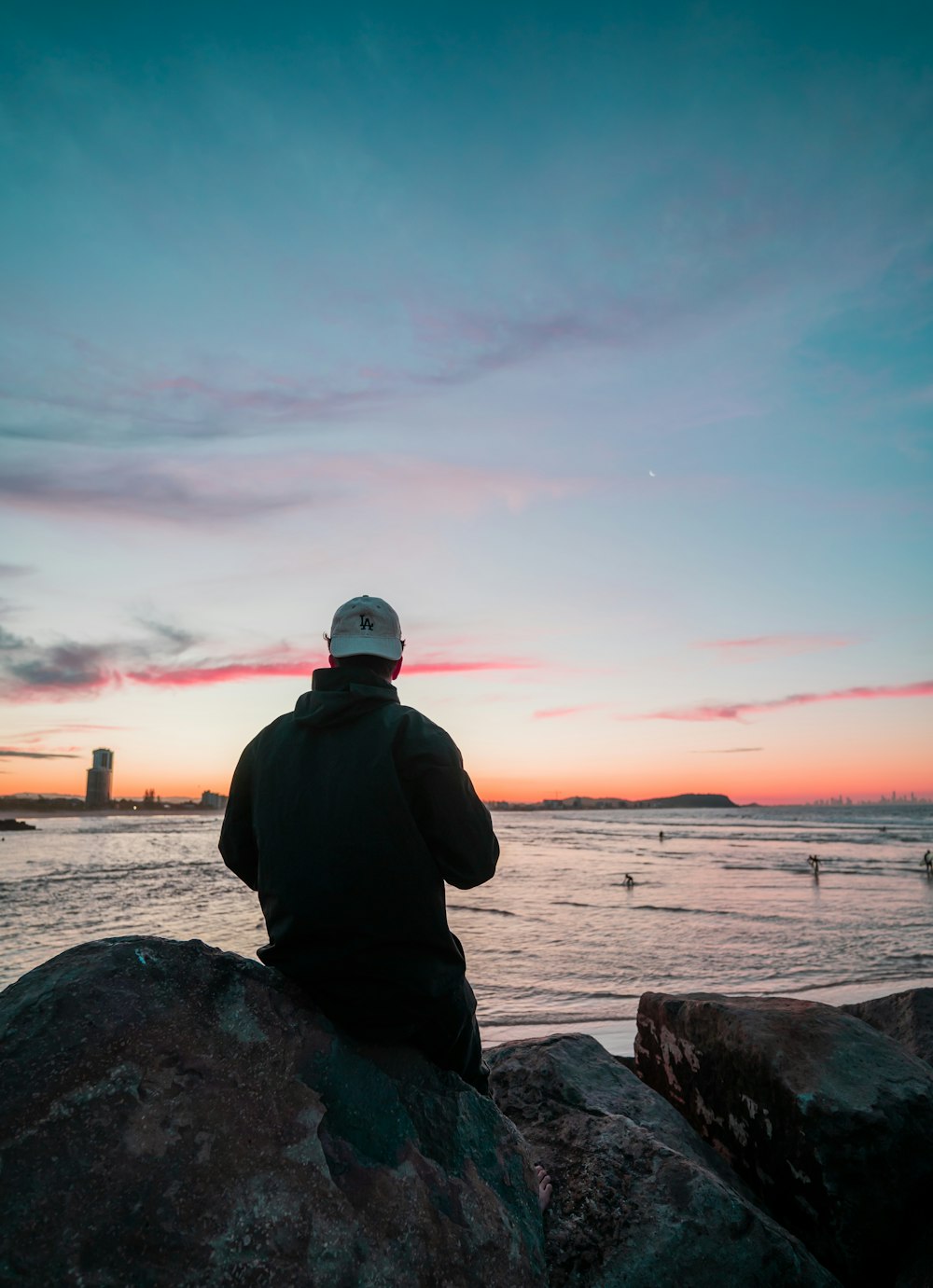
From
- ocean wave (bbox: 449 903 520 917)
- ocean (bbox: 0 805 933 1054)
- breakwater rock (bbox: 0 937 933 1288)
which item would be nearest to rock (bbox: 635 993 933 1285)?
breakwater rock (bbox: 0 937 933 1288)

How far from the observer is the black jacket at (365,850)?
2.78m

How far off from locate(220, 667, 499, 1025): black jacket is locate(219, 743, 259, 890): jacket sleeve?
0.21 meters

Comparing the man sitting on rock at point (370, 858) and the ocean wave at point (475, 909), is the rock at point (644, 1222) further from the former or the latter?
the ocean wave at point (475, 909)

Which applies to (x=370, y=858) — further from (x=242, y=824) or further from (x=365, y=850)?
(x=242, y=824)

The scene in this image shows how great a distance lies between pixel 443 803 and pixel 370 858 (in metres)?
0.34

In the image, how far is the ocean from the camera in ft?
43.8

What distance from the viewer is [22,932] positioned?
17.2 meters

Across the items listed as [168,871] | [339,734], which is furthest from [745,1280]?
[168,871]

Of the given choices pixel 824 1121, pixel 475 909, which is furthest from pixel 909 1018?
pixel 475 909

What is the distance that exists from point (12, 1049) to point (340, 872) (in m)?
1.10

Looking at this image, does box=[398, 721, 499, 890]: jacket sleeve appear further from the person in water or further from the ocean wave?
the ocean wave

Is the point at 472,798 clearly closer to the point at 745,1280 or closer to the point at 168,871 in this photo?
the point at 745,1280

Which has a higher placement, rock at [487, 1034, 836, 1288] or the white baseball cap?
the white baseball cap

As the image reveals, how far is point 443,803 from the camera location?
9.53 ft
